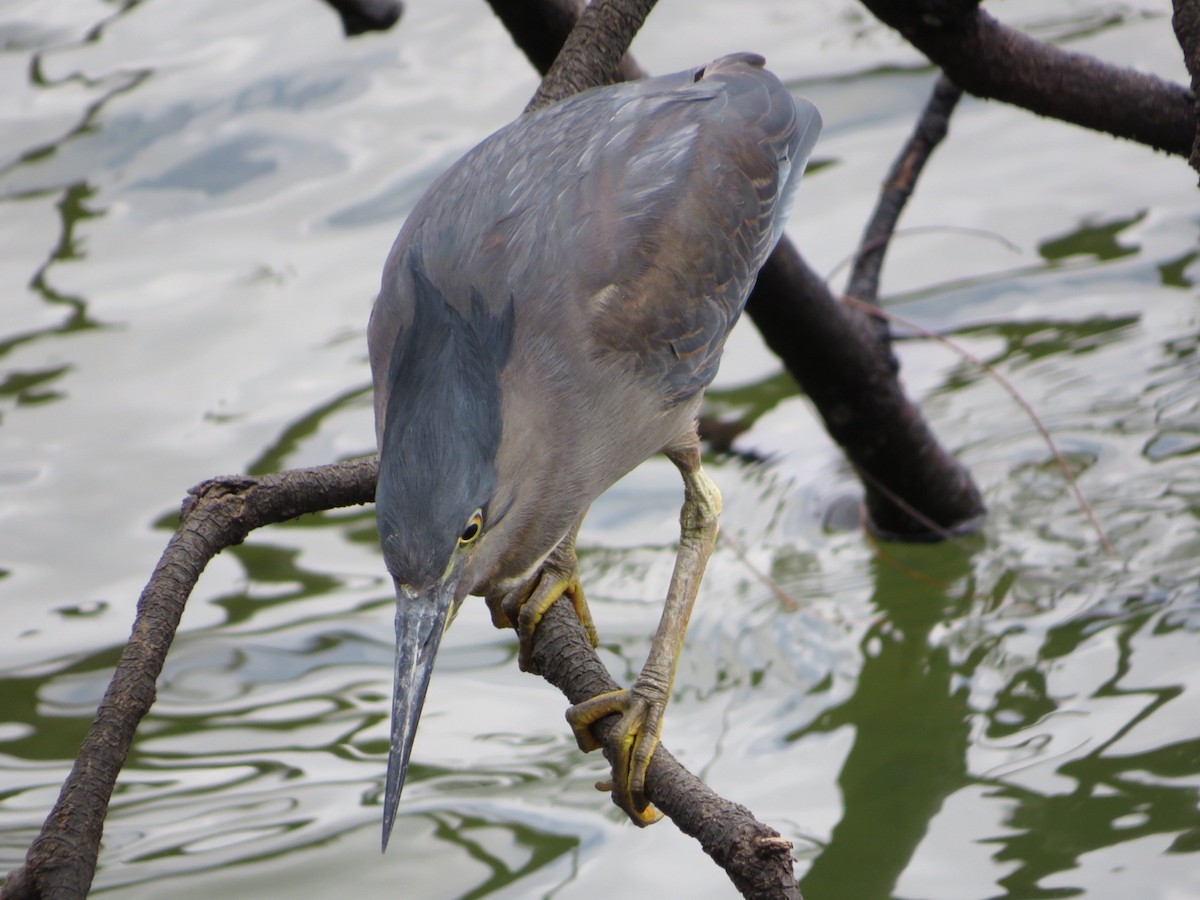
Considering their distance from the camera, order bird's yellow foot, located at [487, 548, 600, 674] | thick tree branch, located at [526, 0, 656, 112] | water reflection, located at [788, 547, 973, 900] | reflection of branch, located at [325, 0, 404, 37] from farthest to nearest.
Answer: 1. reflection of branch, located at [325, 0, 404, 37]
2. water reflection, located at [788, 547, 973, 900]
3. thick tree branch, located at [526, 0, 656, 112]
4. bird's yellow foot, located at [487, 548, 600, 674]

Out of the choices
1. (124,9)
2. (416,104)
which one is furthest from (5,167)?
(416,104)

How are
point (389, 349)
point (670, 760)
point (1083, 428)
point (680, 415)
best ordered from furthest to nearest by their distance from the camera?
point (1083, 428) → point (680, 415) → point (389, 349) → point (670, 760)

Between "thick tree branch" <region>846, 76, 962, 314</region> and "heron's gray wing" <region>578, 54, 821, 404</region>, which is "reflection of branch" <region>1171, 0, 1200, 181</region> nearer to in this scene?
"heron's gray wing" <region>578, 54, 821, 404</region>

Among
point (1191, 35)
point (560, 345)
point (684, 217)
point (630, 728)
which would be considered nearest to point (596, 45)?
point (684, 217)

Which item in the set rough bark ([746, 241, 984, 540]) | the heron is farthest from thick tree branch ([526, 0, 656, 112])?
rough bark ([746, 241, 984, 540])

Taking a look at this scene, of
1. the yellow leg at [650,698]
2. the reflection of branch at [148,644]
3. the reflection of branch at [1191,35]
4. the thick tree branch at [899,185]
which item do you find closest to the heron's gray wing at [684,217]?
Answer: the yellow leg at [650,698]

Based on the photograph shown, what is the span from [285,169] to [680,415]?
4.02 metres

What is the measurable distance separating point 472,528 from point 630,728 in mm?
600

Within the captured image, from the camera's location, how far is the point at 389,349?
8.46 feet

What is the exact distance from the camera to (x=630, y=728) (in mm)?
2637

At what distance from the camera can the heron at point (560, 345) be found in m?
2.21

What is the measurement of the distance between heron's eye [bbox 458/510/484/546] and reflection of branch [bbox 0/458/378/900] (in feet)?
1.31

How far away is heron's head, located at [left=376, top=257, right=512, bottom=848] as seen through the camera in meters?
2.16

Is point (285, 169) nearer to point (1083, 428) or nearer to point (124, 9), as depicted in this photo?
point (124, 9)
